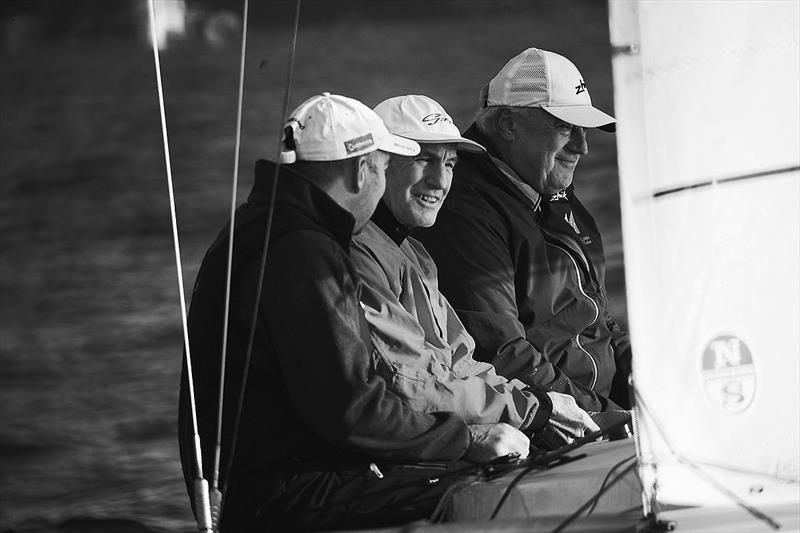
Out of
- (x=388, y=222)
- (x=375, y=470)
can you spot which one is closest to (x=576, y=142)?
(x=388, y=222)

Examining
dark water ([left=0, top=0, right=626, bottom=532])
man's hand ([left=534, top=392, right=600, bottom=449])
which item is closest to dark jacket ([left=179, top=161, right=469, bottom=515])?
man's hand ([left=534, top=392, right=600, bottom=449])

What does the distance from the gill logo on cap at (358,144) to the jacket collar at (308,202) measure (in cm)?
12

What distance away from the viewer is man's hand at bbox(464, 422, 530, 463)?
7.35 ft

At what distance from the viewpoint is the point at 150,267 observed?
8875mm

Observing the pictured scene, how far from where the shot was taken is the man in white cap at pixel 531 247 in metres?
2.66

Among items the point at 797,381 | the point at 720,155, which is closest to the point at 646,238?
the point at 720,155

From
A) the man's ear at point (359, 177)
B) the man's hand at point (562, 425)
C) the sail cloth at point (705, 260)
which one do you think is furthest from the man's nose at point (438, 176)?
the sail cloth at point (705, 260)

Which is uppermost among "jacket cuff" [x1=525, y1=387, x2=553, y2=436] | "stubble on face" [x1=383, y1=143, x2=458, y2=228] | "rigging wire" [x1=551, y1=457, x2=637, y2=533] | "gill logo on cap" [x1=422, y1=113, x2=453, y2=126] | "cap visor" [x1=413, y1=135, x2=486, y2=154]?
"gill logo on cap" [x1=422, y1=113, x2=453, y2=126]

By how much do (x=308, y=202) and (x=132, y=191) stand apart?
28.0ft

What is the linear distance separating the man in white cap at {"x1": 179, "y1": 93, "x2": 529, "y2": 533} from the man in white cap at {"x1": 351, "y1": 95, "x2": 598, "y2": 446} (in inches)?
3.5

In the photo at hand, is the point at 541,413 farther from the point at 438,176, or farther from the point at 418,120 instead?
the point at 418,120

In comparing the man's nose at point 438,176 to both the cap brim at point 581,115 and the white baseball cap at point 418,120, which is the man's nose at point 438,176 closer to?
the white baseball cap at point 418,120

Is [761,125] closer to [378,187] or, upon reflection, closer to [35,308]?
[378,187]

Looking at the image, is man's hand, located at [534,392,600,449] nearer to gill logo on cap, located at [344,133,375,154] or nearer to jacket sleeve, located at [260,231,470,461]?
jacket sleeve, located at [260,231,470,461]
